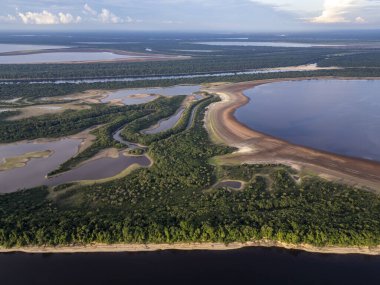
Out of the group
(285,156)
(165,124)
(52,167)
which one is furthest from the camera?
(165,124)

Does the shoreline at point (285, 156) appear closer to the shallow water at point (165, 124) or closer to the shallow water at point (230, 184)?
the shallow water at point (230, 184)

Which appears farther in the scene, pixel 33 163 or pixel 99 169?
pixel 33 163

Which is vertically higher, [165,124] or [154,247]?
[165,124]

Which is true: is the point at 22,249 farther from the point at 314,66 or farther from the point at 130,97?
the point at 314,66


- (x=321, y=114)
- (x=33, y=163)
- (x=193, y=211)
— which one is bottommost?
(x=33, y=163)

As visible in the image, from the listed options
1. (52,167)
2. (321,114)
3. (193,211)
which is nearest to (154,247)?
(193,211)

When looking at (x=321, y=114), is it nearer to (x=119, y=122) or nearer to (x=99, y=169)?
(x=119, y=122)

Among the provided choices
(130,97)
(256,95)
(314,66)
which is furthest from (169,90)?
(314,66)

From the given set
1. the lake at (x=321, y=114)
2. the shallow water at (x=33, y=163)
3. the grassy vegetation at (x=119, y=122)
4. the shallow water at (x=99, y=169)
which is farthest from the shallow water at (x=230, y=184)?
the shallow water at (x=33, y=163)
